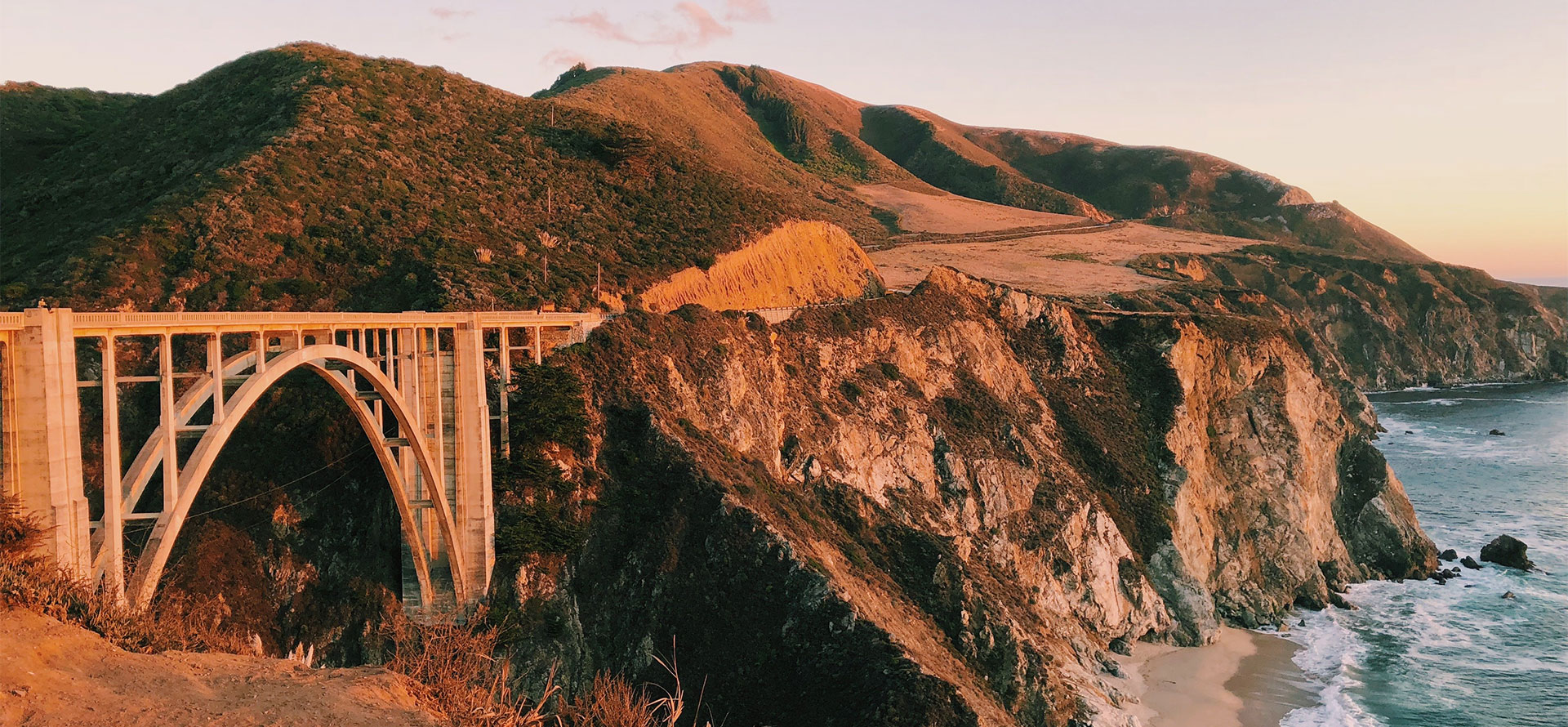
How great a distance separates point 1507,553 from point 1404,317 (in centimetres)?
10164

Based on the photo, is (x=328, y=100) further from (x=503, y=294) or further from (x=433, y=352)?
(x=433, y=352)

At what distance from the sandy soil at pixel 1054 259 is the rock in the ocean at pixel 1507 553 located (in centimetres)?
4057

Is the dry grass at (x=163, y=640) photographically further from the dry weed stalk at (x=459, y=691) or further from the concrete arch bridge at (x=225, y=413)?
the concrete arch bridge at (x=225, y=413)

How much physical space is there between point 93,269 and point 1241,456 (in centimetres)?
6436

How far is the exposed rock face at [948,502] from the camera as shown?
119 feet

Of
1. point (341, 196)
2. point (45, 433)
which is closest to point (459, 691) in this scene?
point (45, 433)

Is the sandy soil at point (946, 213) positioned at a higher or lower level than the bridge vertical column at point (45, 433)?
higher

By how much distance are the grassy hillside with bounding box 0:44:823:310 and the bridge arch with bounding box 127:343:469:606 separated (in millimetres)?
14028

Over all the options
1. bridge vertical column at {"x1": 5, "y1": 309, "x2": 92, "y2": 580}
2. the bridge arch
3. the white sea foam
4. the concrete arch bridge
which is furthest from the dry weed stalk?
the white sea foam

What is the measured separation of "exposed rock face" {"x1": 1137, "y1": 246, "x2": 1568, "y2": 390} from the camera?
147375mm

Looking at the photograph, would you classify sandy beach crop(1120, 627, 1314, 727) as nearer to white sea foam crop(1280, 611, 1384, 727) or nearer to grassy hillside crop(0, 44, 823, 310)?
white sea foam crop(1280, 611, 1384, 727)

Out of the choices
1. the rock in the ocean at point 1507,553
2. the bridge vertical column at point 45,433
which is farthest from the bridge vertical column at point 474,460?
the rock in the ocean at point 1507,553

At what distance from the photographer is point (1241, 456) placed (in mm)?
65000

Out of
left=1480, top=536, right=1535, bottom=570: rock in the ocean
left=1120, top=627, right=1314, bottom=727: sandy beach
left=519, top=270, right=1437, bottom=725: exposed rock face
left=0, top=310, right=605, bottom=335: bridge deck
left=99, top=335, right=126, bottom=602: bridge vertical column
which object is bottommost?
left=1120, top=627, right=1314, bottom=727: sandy beach
